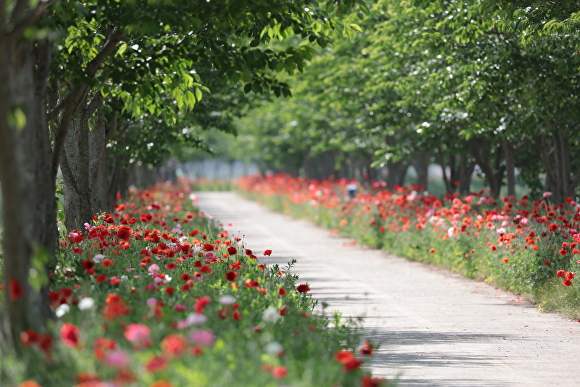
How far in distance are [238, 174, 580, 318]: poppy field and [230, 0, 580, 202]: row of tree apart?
1475mm

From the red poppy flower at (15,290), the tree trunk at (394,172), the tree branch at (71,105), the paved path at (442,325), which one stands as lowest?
the paved path at (442,325)

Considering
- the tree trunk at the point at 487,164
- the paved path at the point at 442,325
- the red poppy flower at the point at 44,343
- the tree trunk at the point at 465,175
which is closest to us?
the red poppy flower at the point at 44,343

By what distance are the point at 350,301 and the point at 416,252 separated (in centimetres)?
685

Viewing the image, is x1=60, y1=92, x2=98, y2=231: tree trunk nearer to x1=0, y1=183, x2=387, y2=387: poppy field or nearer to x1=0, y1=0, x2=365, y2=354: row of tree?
x1=0, y1=0, x2=365, y2=354: row of tree

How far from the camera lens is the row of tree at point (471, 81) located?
13398 millimetres

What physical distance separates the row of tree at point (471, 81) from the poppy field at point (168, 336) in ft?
9.59

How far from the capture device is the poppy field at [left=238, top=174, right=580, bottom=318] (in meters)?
13.7

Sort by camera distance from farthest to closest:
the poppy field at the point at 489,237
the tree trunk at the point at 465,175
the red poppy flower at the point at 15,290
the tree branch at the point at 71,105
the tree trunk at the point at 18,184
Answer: the tree trunk at the point at 465,175 → the poppy field at the point at 489,237 → the tree branch at the point at 71,105 → the tree trunk at the point at 18,184 → the red poppy flower at the point at 15,290

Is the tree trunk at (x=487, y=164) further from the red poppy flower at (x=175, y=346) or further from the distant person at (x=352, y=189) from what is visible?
the red poppy flower at (x=175, y=346)

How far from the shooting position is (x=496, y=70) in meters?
15.0

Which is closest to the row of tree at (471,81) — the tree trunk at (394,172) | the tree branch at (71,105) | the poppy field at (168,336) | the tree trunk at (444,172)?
the tree trunk at (444,172)

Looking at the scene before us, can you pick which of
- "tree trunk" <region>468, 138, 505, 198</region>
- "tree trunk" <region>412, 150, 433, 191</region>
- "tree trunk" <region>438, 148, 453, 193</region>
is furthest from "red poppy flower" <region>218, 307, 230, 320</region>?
"tree trunk" <region>412, 150, 433, 191</region>

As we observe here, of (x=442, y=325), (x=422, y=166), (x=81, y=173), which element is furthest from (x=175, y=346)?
(x=422, y=166)

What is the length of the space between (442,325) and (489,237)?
17.3 ft
